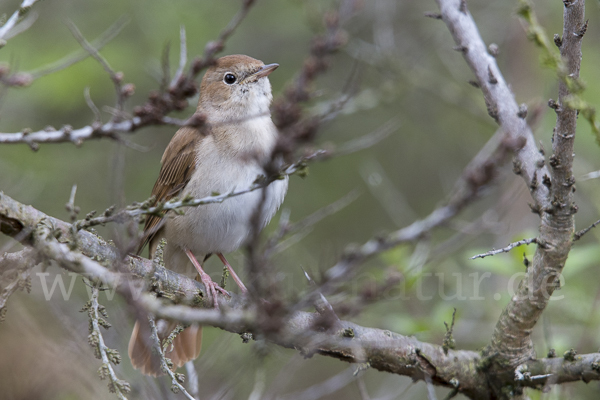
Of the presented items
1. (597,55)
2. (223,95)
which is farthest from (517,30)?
(223,95)

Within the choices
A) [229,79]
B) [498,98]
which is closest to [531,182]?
[498,98]

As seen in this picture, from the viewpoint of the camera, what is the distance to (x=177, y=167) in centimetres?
495

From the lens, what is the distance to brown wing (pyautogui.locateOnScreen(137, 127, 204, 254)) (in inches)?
191

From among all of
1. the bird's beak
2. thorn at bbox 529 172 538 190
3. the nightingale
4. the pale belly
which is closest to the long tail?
the nightingale

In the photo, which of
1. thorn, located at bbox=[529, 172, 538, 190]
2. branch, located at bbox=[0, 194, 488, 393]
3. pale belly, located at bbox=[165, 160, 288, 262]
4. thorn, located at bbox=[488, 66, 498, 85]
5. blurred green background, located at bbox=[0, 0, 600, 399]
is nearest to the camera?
branch, located at bbox=[0, 194, 488, 393]

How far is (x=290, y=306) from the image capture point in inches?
74.9

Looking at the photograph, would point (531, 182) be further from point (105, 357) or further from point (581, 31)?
point (105, 357)

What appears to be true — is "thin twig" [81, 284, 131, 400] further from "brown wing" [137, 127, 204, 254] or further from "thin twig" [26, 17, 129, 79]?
"brown wing" [137, 127, 204, 254]

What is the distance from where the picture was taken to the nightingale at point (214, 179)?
455 cm

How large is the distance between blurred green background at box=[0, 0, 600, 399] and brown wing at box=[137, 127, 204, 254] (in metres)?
0.73

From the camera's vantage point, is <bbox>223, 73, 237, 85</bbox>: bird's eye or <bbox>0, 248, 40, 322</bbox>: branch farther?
<bbox>223, 73, 237, 85</bbox>: bird's eye

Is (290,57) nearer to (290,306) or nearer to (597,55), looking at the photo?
(597,55)

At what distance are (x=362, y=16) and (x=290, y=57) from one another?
1.09 meters

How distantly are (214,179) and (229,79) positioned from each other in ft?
3.61
